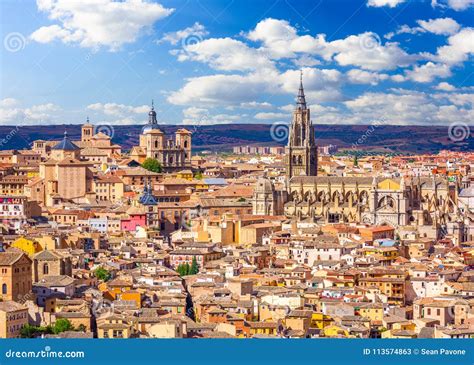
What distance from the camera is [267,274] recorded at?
22.3m

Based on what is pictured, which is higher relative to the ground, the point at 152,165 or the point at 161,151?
the point at 161,151

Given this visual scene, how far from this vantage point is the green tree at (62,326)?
649 inches

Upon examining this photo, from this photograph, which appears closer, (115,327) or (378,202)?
(115,327)

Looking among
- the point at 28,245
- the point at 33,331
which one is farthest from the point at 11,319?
the point at 28,245

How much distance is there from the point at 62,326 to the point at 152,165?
26803 millimetres

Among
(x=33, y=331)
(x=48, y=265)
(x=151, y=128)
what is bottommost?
(x=33, y=331)

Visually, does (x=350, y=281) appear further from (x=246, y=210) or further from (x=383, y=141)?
(x=383, y=141)

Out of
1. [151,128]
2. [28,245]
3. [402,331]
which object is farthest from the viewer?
[151,128]

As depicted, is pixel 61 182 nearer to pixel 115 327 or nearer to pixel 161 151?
pixel 161 151

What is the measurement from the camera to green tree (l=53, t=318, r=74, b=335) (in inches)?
649

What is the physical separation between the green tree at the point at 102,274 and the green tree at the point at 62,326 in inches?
188

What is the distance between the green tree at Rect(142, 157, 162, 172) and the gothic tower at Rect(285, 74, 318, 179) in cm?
634

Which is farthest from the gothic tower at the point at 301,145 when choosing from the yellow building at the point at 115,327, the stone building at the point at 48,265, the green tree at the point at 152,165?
the yellow building at the point at 115,327

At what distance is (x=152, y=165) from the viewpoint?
43250 mm
